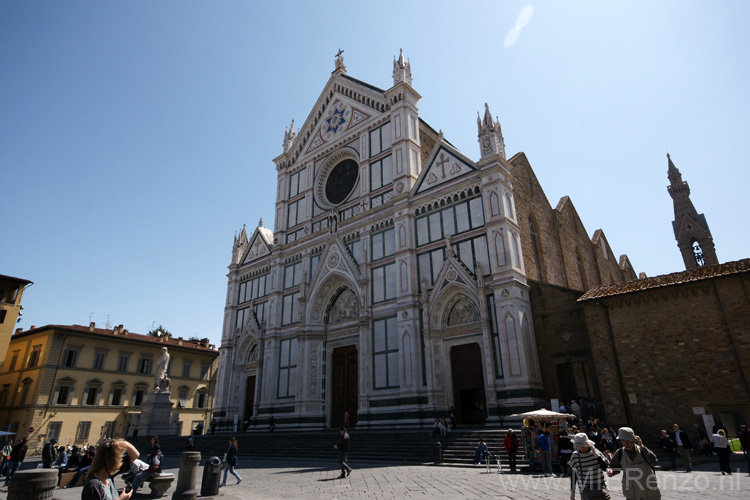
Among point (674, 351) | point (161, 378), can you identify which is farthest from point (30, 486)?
point (161, 378)

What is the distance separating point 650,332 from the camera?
1534 cm

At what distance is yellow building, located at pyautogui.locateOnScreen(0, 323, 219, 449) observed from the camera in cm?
3222

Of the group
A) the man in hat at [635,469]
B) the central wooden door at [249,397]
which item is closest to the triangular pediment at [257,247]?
the central wooden door at [249,397]

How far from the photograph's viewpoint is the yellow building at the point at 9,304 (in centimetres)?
3105

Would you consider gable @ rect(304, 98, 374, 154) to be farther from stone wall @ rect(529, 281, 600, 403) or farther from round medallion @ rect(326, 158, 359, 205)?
stone wall @ rect(529, 281, 600, 403)

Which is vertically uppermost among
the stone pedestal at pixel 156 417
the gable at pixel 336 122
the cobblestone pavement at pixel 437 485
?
the gable at pixel 336 122

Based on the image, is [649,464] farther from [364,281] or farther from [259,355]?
[259,355]

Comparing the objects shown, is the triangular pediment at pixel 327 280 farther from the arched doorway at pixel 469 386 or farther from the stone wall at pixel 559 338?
the stone wall at pixel 559 338

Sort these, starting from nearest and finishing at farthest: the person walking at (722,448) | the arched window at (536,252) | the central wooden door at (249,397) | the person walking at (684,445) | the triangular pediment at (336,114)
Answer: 1. the person walking at (722,448)
2. the person walking at (684,445)
3. the arched window at (536,252)
4. the triangular pediment at (336,114)
5. the central wooden door at (249,397)

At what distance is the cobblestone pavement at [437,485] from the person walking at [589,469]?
3.16 m

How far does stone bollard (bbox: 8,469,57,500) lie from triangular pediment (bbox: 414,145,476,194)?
1981 cm

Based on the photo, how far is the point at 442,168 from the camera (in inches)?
920

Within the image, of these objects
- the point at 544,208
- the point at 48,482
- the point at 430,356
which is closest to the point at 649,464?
the point at 48,482

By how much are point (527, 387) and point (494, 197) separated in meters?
8.39
